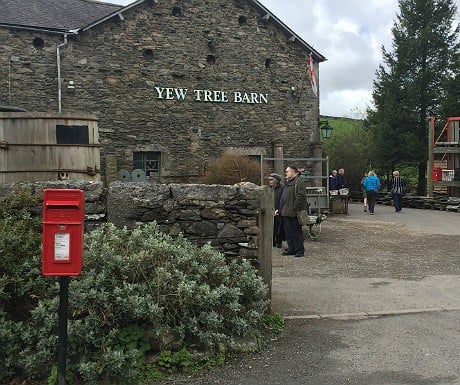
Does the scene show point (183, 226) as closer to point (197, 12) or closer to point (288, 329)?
point (288, 329)

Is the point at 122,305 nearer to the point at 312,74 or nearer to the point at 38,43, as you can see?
the point at 38,43

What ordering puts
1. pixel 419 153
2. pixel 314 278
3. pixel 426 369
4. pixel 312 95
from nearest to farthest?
pixel 426 369
pixel 314 278
pixel 312 95
pixel 419 153

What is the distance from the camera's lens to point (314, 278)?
860 centimetres

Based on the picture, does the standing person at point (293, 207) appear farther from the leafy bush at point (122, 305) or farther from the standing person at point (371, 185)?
the standing person at point (371, 185)

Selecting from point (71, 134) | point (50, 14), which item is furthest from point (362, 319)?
point (50, 14)

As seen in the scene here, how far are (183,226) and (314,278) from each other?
3343 mm

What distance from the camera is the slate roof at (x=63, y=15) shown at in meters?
17.3

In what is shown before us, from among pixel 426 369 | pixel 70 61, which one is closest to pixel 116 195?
pixel 426 369

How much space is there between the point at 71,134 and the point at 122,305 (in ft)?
27.9

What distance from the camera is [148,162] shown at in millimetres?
19188

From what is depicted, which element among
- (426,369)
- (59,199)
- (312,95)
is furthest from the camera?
(312,95)

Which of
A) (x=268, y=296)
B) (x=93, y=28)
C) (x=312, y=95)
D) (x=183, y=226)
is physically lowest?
(x=268, y=296)

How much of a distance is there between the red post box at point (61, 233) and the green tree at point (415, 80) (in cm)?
2710

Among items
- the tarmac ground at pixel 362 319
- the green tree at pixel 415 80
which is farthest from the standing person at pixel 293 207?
the green tree at pixel 415 80
